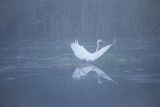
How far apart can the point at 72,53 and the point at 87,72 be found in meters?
0.17

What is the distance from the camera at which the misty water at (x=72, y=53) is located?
2395 millimetres

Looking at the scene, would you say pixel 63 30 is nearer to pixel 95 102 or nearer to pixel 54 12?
pixel 54 12

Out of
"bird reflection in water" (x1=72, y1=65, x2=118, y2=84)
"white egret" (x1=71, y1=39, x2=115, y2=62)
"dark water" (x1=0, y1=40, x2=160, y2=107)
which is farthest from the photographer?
"white egret" (x1=71, y1=39, x2=115, y2=62)

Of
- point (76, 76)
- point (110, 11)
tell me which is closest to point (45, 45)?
point (76, 76)

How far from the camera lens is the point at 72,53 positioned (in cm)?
263

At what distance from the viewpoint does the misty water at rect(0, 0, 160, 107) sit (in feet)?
7.86

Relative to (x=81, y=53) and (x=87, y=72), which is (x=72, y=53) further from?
(x=87, y=72)

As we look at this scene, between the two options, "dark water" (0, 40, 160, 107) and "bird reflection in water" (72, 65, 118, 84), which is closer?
"dark water" (0, 40, 160, 107)

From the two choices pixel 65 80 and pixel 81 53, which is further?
pixel 81 53

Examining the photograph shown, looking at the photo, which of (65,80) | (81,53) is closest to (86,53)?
(81,53)

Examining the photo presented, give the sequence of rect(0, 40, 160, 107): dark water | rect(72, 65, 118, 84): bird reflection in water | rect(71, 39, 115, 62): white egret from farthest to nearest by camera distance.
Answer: rect(71, 39, 115, 62): white egret, rect(72, 65, 118, 84): bird reflection in water, rect(0, 40, 160, 107): dark water

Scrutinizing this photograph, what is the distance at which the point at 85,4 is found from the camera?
8.84 feet

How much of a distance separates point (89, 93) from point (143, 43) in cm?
58

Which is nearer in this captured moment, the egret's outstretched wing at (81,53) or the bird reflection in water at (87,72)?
the bird reflection in water at (87,72)
